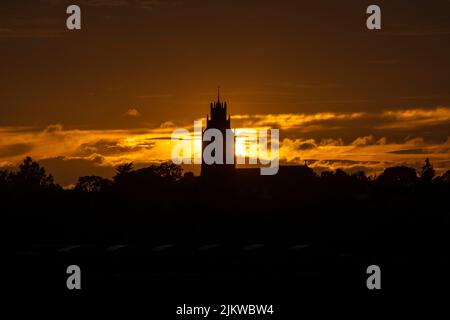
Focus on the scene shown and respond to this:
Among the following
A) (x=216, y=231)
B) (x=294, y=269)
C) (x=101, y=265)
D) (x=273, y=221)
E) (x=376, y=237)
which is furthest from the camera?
(x=273, y=221)

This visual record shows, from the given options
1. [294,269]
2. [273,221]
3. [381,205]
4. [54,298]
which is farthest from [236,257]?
[381,205]

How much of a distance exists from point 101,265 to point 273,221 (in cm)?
6618

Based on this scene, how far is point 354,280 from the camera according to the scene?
352ft

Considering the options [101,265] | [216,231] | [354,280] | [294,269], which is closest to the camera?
[354,280]

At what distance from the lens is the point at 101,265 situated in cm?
12219

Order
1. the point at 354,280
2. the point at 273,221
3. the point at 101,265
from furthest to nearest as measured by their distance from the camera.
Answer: the point at 273,221
the point at 101,265
the point at 354,280

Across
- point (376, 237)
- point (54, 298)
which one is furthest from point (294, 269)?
point (376, 237)

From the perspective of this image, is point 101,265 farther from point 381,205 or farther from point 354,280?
point 381,205

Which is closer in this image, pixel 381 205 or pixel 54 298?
pixel 54 298

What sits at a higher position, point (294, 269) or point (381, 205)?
point (381, 205)
